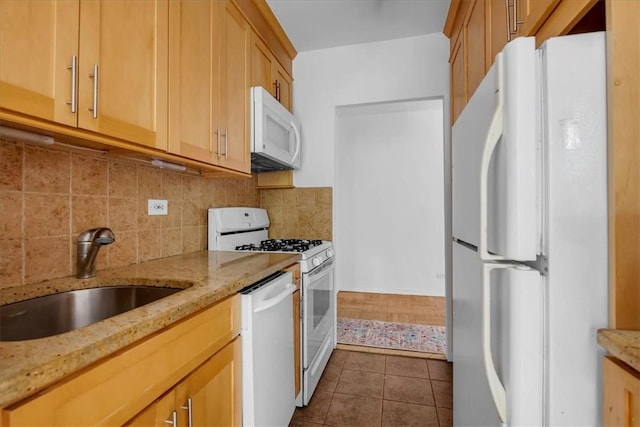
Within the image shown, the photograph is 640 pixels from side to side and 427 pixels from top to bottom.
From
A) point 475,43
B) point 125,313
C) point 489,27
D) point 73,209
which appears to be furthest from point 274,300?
point 475,43

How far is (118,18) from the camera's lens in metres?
0.98

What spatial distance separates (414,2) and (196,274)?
2196 mm

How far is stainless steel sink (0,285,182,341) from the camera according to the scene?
2.87ft

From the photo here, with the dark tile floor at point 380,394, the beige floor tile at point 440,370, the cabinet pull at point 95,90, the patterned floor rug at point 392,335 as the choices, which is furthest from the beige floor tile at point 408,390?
the cabinet pull at point 95,90

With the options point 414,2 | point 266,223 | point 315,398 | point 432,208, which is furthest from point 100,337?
point 432,208

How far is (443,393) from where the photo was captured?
1.90m

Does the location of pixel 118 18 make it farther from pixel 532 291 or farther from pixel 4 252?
pixel 532 291

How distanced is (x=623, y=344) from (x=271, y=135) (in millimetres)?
1878

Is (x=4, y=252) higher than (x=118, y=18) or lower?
lower

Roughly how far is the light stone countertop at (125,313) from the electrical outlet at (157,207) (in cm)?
25

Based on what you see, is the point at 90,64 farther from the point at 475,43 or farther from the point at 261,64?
the point at 475,43

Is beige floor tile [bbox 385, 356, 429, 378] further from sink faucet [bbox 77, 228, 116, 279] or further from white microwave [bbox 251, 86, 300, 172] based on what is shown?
sink faucet [bbox 77, 228, 116, 279]

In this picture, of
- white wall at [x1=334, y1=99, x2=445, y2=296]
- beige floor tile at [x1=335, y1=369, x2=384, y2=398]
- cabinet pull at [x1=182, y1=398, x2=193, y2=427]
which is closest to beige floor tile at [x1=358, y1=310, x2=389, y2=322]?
white wall at [x1=334, y1=99, x2=445, y2=296]

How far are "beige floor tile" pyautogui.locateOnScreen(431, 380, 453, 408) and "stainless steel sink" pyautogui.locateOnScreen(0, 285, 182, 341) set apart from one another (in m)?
1.71
